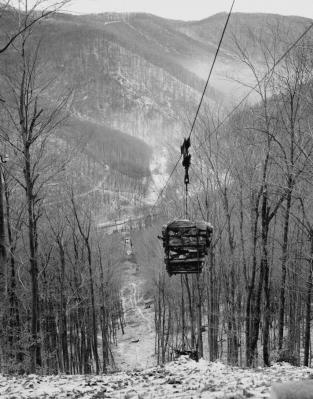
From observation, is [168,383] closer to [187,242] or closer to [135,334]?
[187,242]

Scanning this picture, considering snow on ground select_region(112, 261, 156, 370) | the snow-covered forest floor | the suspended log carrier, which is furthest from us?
snow on ground select_region(112, 261, 156, 370)

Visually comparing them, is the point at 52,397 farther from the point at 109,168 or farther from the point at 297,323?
the point at 109,168

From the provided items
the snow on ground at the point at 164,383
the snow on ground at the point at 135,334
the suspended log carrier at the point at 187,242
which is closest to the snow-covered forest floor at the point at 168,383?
the snow on ground at the point at 164,383

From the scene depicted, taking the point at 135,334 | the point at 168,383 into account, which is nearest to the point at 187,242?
the point at 168,383

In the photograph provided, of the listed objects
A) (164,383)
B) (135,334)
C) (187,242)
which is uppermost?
(187,242)

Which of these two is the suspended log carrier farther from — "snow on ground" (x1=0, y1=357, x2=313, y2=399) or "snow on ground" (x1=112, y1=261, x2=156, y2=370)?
"snow on ground" (x1=112, y1=261, x2=156, y2=370)

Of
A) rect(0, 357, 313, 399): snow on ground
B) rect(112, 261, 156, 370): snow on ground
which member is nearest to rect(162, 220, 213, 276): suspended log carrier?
rect(0, 357, 313, 399): snow on ground
